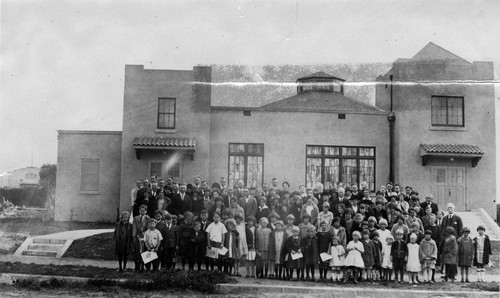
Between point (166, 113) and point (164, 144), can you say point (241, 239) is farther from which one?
point (166, 113)

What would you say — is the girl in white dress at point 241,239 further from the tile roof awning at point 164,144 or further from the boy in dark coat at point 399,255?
the tile roof awning at point 164,144

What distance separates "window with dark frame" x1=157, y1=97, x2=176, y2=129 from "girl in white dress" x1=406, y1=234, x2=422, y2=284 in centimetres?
931

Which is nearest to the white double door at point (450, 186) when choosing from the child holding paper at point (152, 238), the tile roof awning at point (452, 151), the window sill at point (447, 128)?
the tile roof awning at point (452, 151)

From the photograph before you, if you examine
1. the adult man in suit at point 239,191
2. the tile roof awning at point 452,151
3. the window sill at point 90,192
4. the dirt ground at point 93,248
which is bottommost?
the dirt ground at point 93,248

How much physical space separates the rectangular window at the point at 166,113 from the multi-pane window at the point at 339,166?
15.5 ft

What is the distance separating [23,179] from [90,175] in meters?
2.43

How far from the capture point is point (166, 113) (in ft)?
61.0

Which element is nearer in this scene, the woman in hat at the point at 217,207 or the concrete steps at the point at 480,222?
the woman in hat at the point at 217,207

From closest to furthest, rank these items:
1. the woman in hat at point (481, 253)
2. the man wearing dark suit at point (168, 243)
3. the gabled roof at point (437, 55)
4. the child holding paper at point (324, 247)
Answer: the child holding paper at point (324, 247) < the man wearing dark suit at point (168, 243) < the woman in hat at point (481, 253) < the gabled roof at point (437, 55)

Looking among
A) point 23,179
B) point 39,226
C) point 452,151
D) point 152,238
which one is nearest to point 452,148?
point 452,151

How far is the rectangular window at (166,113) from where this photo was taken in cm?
1858

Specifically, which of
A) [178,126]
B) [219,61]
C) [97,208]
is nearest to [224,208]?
[219,61]

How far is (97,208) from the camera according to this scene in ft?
62.6

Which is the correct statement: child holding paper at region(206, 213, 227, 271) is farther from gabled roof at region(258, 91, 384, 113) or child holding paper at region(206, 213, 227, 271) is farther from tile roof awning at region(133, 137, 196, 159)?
gabled roof at region(258, 91, 384, 113)
